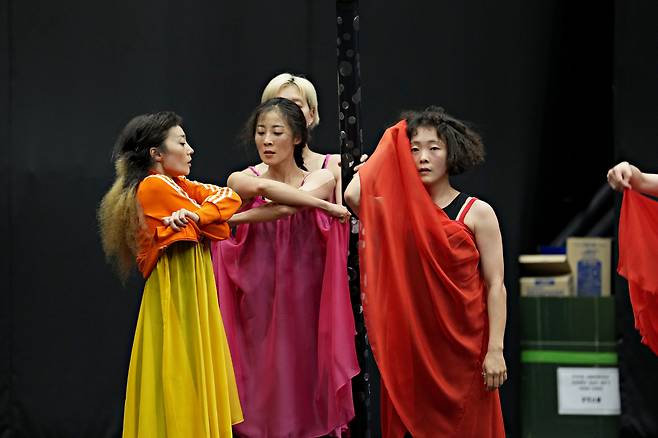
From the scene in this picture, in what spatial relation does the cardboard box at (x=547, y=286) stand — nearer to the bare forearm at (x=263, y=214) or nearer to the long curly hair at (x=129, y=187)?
the bare forearm at (x=263, y=214)

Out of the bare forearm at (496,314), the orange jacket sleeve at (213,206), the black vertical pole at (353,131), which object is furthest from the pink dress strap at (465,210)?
the orange jacket sleeve at (213,206)

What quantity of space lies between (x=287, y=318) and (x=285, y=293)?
88 mm

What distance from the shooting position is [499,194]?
16.6 ft

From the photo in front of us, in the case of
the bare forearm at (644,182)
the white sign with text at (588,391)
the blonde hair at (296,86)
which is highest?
the blonde hair at (296,86)

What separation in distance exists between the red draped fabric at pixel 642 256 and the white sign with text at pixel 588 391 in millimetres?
1203

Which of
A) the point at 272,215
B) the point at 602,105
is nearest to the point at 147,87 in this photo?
the point at 272,215

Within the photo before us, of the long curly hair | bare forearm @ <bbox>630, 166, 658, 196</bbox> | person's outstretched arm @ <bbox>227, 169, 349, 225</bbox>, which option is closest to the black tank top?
person's outstretched arm @ <bbox>227, 169, 349, 225</bbox>

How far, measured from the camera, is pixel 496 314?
10.9ft

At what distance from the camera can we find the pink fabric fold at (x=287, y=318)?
3.83 metres

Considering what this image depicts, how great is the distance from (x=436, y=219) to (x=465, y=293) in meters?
0.24

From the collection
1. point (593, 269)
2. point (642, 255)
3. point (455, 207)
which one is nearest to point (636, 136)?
point (593, 269)

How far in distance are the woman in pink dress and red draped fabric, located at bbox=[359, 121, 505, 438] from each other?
467mm

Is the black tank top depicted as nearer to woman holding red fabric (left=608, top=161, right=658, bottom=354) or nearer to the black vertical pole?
the black vertical pole

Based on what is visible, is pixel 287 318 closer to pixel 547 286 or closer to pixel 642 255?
pixel 642 255
